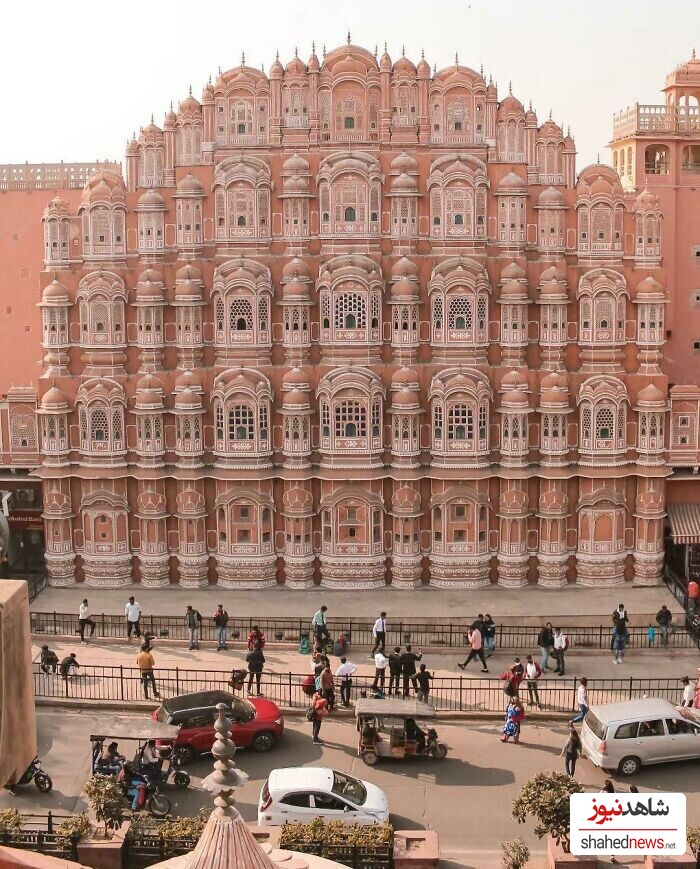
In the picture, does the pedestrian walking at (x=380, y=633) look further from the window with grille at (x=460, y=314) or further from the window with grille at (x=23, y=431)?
the window with grille at (x=23, y=431)

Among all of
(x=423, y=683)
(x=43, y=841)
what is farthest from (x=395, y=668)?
(x=43, y=841)

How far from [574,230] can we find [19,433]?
23.4 meters

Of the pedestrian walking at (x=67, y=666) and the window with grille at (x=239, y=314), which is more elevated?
the window with grille at (x=239, y=314)

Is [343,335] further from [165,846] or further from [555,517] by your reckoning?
[165,846]

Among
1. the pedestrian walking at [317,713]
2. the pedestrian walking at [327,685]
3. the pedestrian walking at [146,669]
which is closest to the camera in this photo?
the pedestrian walking at [317,713]

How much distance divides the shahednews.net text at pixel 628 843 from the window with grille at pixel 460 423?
24404mm

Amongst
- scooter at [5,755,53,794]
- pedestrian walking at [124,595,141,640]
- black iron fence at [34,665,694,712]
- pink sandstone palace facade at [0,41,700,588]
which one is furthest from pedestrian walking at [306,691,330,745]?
pink sandstone palace facade at [0,41,700,588]

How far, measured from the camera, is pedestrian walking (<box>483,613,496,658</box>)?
38.2m

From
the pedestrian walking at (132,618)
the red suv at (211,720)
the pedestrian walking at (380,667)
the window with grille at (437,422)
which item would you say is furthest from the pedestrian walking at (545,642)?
the pedestrian walking at (132,618)

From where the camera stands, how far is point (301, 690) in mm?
35188

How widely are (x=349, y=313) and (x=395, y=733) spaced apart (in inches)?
771

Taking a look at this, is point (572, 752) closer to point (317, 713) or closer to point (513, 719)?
point (513, 719)

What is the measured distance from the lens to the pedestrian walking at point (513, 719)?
31.2 metres

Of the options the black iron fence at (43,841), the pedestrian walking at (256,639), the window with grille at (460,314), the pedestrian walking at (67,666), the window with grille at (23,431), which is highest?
the window with grille at (460,314)
